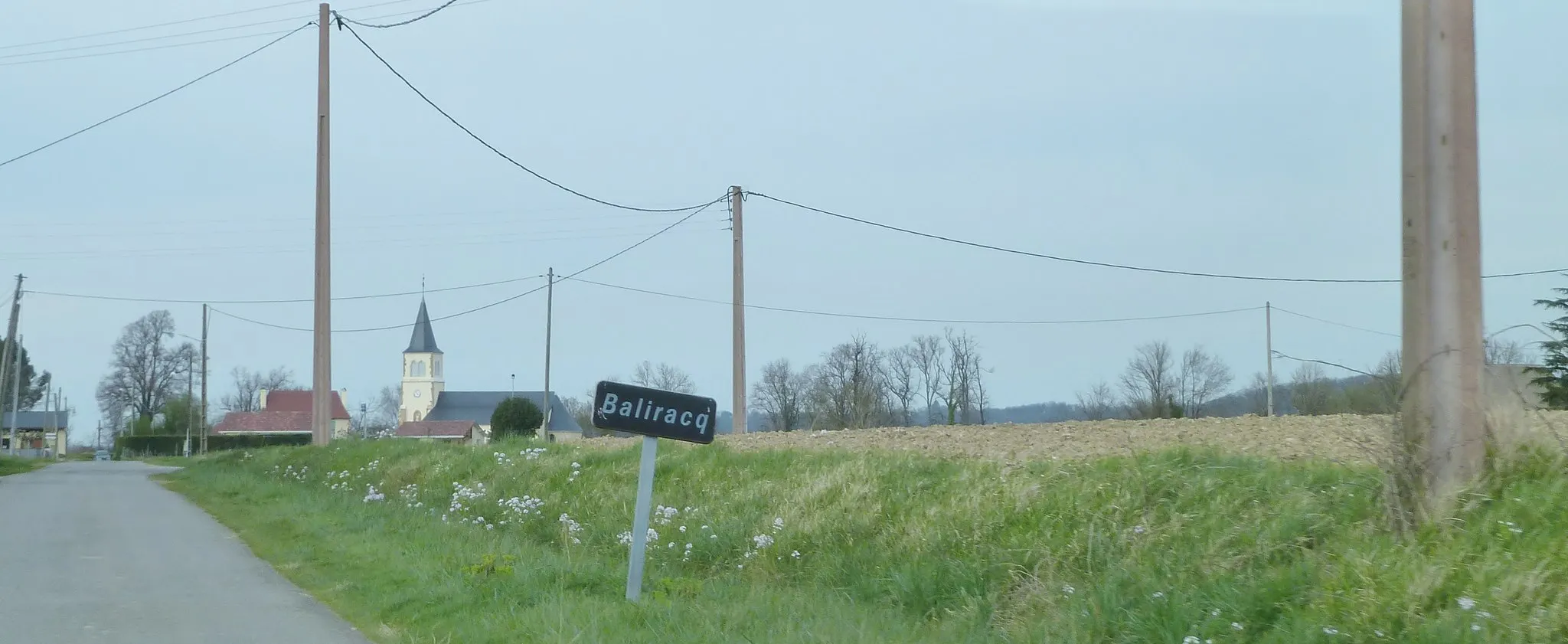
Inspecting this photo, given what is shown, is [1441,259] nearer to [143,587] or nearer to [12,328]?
[143,587]

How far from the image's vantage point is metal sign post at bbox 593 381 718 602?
7.95 m

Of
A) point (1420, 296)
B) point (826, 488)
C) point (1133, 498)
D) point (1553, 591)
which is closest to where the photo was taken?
point (1553, 591)

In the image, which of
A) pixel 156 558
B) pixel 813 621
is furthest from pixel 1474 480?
pixel 156 558

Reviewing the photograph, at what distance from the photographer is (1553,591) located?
19.4 ft

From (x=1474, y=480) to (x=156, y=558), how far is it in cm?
1162

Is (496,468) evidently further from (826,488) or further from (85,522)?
(826,488)

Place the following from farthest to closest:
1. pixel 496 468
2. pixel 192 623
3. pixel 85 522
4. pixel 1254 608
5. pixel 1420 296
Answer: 1. pixel 496 468
2. pixel 85 522
3. pixel 192 623
4. pixel 1420 296
5. pixel 1254 608

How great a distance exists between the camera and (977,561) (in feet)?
31.1

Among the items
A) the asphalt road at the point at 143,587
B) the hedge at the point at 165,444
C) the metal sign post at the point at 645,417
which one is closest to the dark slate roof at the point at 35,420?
the hedge at the point at 165,444

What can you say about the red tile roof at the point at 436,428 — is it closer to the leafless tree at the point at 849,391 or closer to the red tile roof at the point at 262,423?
the red tile roof at the point at 262,423

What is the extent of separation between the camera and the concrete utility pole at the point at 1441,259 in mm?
7430

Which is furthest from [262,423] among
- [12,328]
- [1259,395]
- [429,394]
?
[1259,395]

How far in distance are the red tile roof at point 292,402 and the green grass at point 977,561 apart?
395 ft

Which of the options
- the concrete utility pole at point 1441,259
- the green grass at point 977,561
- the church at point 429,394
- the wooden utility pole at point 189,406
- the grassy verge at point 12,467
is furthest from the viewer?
the church at point 429,394
